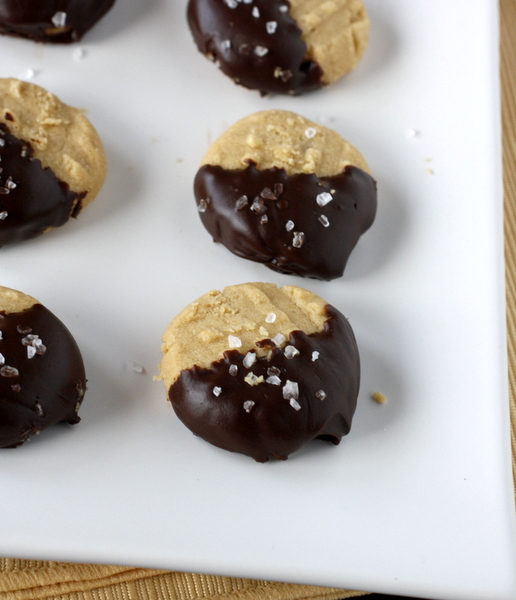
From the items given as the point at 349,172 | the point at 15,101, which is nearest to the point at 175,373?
the point at 349,172

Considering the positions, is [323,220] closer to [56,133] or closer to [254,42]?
[254,42]

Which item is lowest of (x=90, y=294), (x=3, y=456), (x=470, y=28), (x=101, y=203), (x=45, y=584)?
(x=45, y=584)

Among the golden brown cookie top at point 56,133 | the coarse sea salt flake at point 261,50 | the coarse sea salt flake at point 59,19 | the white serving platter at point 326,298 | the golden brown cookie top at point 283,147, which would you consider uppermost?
the coarse sea salt flake at point 59,19

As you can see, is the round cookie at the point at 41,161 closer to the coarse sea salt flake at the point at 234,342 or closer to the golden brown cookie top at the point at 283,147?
the golden brown cookie top at the point at 283,147

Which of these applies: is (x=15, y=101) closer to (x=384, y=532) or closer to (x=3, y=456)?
(x=3, y=456)

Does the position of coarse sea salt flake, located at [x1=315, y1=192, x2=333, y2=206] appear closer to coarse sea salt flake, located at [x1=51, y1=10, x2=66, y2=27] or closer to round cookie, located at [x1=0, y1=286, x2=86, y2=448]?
round cookie, located at [x1=0, y1=286, x2=86, y2=448]

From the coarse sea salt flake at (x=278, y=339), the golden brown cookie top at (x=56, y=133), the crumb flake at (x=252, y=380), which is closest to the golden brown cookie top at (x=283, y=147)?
Result: the golden brown cookie top at (x=56, y=133)
